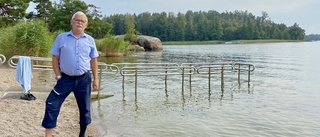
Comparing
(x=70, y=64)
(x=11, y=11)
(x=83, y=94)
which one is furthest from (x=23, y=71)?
(x=11, y=11)

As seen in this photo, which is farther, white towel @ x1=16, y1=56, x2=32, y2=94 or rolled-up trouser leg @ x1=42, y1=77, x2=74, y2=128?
white towel @ x1=16, y1=56, x2=32, y2=94

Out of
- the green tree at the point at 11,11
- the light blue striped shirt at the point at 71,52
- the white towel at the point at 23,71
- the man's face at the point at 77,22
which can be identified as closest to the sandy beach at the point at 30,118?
the white towel at the point at 23,71

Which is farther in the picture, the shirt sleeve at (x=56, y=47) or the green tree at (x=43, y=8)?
the green tree at (x=43, y=8)

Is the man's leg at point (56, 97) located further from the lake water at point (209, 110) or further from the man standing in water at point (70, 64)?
the lake water at point (209, 110)

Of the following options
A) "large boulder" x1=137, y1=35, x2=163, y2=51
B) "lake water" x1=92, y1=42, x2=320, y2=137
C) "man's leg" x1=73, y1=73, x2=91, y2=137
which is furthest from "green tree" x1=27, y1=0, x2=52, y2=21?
"man's leg" x1=73, y1=73, x2=91, y2=137

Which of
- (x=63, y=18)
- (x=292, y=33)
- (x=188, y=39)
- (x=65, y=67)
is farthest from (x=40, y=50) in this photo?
(x=292, y=33)

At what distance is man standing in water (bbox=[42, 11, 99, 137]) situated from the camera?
14.5 ft

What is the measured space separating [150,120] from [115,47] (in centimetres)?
2958

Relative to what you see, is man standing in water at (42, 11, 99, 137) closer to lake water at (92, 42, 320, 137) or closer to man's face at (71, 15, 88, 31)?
man's face at (71, 15, 88, 31)

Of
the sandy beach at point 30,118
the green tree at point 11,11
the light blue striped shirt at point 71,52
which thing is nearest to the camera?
the light blue striped shirt at point 71,52

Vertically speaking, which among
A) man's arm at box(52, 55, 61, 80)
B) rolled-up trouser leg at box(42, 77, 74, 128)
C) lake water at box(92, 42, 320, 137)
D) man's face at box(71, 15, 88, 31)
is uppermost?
man's face at box(71, 15, 88, 31)

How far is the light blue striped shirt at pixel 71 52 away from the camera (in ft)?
14.4

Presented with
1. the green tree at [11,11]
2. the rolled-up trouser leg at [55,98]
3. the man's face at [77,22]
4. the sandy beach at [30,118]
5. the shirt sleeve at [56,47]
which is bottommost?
the sandy beach at [30,118]

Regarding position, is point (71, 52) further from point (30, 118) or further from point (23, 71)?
point (23, 71)
